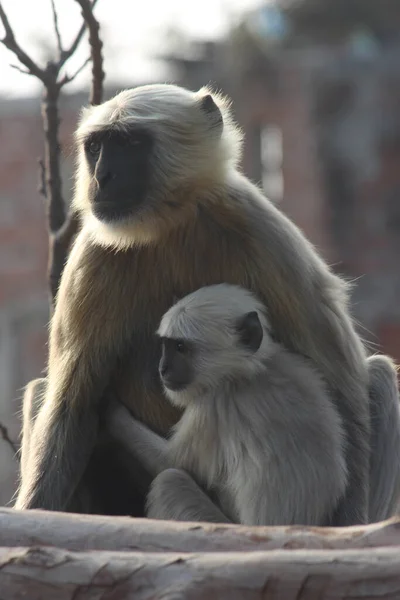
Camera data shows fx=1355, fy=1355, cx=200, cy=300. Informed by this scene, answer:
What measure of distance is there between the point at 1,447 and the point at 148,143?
35.1 ft

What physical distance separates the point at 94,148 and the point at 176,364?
2.95 feet

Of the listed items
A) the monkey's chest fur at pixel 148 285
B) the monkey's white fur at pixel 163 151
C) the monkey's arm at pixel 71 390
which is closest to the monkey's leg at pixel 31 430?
the monkey's arm at pixel 71 390

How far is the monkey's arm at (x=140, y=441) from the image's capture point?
5004 mm

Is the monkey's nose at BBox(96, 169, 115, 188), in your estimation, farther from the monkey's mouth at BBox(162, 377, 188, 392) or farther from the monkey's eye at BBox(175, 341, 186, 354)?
the monkey's mouth at BBox(162, 377, 188, 392)

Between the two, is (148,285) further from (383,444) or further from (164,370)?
(383,444)

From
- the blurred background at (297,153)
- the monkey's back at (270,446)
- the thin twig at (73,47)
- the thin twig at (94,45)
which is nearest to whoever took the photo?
the monkey's back at (270,446)

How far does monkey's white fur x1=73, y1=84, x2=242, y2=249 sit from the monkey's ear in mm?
534

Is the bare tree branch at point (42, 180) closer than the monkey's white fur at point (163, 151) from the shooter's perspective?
No

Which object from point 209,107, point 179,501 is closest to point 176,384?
point 179,501

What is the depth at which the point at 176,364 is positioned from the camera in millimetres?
4859

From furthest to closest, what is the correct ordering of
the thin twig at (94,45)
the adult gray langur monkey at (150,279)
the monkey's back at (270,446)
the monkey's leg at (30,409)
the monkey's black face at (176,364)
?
the thin twig at (94,45) < the monkey's leg at (30,409) < the adult gray langur monkey at (150,279) < the monkey's black face at (176,364) < the monkey's back at (270,446)

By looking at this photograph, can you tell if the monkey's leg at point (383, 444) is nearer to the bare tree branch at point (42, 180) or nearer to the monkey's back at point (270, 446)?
the monkey's back at point (270, 446)

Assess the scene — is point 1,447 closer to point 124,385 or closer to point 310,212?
point 310,212

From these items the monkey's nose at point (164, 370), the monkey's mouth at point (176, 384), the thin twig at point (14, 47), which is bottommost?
the monkey's mouth at point (176, 384)
